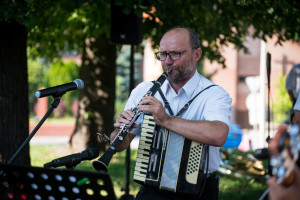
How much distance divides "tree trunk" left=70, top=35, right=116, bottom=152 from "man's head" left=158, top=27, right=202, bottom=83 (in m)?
6.55

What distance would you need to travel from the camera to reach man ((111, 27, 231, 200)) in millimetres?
2990

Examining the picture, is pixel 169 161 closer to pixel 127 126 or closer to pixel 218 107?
pixel 127 126

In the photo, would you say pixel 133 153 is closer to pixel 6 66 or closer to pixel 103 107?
pixel 103 107

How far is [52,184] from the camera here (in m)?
2.48

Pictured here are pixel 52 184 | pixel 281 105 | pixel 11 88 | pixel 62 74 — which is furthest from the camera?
pixel 62 74

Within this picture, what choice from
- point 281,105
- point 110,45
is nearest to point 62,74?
point 281,105

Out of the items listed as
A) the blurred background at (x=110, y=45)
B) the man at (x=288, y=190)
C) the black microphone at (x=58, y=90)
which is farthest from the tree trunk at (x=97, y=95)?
the man at (x=288, y=190)

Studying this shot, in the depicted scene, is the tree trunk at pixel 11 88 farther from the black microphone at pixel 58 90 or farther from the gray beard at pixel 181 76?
the gray beard at pixel 181 76

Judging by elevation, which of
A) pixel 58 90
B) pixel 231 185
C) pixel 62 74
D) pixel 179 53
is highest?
pixel 179 53

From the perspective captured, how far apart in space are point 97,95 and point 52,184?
738cm

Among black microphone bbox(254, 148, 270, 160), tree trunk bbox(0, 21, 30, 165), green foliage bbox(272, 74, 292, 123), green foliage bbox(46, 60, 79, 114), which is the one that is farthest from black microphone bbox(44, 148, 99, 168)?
green foliage bbox(46, 60, 79, 114)

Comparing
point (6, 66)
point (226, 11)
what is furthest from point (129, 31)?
point (226, 11)

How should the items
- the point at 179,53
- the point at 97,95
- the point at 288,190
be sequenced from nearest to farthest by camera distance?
the point at 288,190 < the point at 179,53 < the point at 97,95

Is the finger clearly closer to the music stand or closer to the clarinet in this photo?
the clarinet
